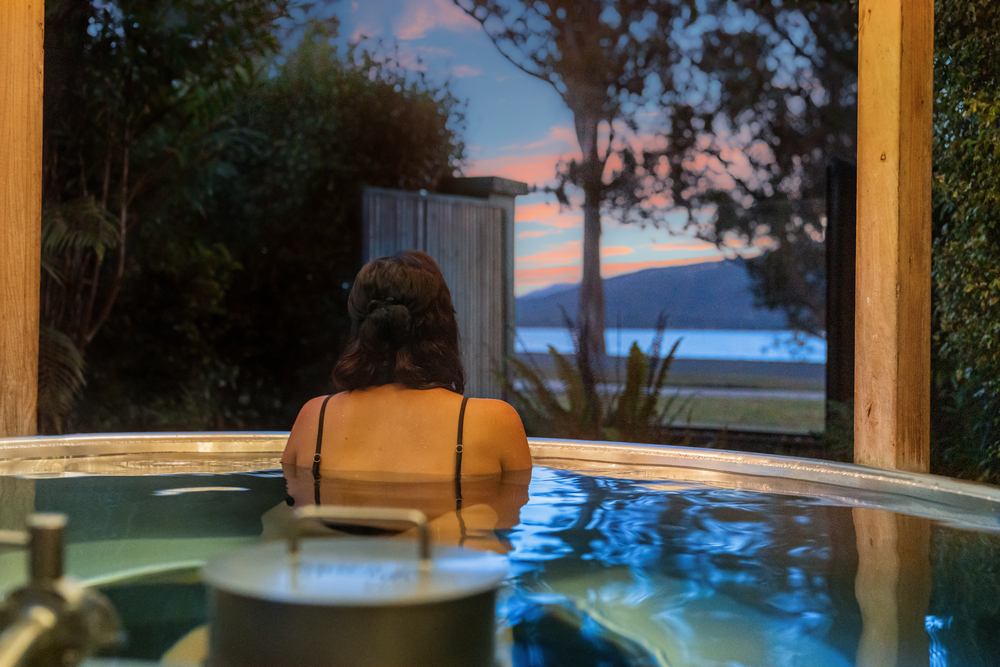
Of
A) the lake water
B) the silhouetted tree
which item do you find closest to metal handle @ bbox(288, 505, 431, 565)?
the lake water

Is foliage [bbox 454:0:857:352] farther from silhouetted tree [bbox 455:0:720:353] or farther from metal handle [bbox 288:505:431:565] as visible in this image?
metal handle [bbox 288:505:431:565]

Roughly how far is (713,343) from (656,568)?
4.19 metres

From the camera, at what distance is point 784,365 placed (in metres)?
5.61

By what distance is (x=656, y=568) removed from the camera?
5.90 ft

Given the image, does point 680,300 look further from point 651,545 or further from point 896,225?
point 651,545

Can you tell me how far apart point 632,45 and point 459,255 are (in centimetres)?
198

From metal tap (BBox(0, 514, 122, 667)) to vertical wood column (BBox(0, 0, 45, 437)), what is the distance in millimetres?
2406

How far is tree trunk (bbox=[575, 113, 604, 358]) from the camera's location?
602cm

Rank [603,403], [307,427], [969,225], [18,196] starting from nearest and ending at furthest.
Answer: [307,427], [18,196], [969,225], [603,403]

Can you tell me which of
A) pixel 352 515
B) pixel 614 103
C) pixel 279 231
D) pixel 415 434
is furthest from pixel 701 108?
pixel 352 515

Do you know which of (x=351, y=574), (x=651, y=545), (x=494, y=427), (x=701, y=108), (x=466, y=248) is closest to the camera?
(x=351, y=574)

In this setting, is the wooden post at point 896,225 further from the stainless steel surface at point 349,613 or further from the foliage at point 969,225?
the stainless steel surface at point 349,613

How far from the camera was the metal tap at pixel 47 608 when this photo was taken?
2.15 feet

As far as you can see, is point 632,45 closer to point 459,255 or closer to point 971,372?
point 459,255
